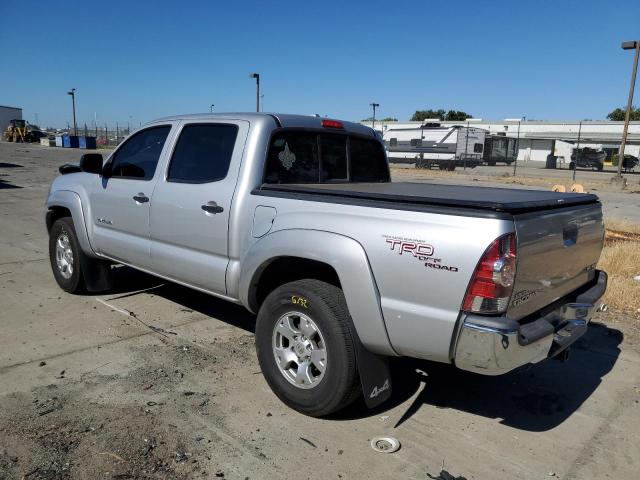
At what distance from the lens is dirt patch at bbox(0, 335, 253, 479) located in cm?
288

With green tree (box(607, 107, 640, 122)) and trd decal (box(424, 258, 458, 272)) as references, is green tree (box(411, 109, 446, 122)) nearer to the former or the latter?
green tree (box(607, 107, 640, 122))

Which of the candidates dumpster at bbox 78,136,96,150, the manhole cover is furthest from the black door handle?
dumpster at bbox 78,136,96,150

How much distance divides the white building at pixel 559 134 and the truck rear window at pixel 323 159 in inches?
1819

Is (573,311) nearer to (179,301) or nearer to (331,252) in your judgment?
(331,252)

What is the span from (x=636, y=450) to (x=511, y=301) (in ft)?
4.61

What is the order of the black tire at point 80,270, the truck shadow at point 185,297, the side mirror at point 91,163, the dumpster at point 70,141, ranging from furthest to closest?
the dumpster at point 70,141 < the black tire at point 80,270 < the truck shadow at point 185,297 < the side mirror at point 91,163

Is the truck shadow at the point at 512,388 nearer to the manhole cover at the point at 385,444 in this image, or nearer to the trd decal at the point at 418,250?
the manhole cover at the point at 385,444

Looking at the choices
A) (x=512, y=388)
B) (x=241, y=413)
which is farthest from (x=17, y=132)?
(x=512, y=388)

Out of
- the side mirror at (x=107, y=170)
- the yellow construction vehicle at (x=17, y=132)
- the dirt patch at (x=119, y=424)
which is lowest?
the dirt patch at (x=119, y=424)

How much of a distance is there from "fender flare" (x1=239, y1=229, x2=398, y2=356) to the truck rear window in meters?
0.87

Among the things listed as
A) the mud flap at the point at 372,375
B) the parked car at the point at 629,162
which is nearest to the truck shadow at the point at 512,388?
the mud flap at the point at 372,375

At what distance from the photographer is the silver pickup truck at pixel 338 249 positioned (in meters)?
2.75

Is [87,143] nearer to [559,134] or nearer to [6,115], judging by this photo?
[6,115]

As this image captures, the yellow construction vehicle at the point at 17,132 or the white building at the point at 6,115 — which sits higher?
the white building at the point at 6,115
